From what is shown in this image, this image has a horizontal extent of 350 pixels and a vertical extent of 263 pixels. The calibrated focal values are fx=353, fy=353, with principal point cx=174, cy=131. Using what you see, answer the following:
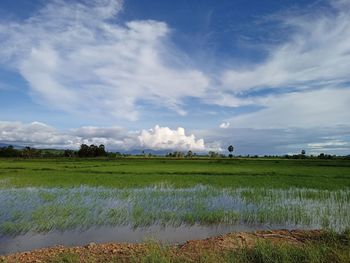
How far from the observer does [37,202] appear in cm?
1697

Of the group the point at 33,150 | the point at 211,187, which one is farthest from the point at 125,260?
the point at 33,150

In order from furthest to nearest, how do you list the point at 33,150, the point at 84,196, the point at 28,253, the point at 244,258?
the point at 33,150
the point at 84,196
the point at 28,253
the point at 244,258

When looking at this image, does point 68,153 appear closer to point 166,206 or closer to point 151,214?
point 166,206

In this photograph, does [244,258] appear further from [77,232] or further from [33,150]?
[33,150]

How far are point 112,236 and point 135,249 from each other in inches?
103

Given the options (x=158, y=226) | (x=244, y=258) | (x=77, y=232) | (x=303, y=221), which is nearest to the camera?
(x=244, y=258)

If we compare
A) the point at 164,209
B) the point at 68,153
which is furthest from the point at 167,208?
the point at 68,153

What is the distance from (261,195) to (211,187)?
14.4 feet

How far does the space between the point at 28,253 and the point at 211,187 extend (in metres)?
16.0

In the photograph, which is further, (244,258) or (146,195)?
(146,195)

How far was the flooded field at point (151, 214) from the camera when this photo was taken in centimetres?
1145

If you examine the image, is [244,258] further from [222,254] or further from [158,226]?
[158,226]

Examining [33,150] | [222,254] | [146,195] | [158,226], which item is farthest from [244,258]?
[33,150]

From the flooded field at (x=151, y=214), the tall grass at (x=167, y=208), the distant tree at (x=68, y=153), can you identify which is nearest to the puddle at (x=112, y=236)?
the flooded field at (x=151, y=214)
